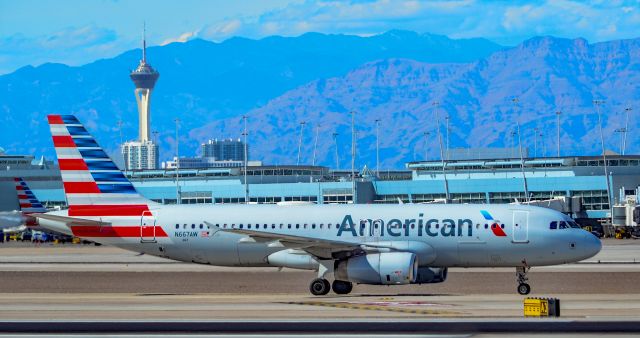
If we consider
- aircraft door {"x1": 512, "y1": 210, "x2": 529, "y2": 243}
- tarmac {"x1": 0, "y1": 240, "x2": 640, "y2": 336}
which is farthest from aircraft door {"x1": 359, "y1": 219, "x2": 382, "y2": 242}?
aircraft door {"x1": 512, "y1": 210, "x2": 529, "y2": 243}

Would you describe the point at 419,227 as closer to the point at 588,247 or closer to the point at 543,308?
the point at 588,247

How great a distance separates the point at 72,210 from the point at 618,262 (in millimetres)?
33071

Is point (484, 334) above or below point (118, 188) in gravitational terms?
below

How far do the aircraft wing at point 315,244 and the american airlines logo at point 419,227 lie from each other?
91 centimetres

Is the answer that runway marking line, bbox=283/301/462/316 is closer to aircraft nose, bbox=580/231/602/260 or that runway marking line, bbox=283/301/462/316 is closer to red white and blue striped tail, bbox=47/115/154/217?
aircraft nose, bbox=580/231/602/260

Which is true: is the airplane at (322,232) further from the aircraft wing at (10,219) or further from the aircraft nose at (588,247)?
the aircraft wing at (10,219)

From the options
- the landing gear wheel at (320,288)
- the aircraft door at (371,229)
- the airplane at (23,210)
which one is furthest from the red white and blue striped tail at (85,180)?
the airplane at (23,210)

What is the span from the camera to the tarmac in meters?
38.3

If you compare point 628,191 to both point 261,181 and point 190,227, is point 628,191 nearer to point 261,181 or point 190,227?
point 261,181

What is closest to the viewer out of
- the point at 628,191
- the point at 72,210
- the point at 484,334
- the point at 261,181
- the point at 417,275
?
the point at 484,334

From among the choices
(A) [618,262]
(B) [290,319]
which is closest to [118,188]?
(B) [290,319]

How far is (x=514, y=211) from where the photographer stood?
53969 millimetres

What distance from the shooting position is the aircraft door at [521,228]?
53.2 metres

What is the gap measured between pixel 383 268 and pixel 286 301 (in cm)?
486
